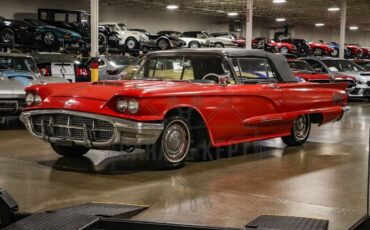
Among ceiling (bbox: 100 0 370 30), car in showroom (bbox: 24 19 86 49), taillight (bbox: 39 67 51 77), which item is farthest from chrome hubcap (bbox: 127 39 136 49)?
taillight (bbox: 39 67 51 77)

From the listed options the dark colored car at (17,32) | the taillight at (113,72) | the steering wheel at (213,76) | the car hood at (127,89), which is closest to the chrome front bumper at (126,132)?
the car hood at (127,89)

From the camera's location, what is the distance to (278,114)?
7359 mm

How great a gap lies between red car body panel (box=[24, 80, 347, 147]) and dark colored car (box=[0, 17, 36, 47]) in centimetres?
1059

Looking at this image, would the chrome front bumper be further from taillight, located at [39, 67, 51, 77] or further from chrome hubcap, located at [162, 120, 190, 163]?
taillight, located at [39, 67, 51, 77]

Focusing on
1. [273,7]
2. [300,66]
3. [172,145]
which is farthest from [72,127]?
[273,7]

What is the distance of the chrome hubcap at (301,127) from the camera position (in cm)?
817

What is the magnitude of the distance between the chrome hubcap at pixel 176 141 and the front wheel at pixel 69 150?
1.39 meters

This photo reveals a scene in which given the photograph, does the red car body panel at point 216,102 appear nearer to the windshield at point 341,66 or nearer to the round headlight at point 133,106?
the round headlight at point 133,106

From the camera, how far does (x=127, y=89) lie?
583 centimetres

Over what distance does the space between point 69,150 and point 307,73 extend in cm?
1197

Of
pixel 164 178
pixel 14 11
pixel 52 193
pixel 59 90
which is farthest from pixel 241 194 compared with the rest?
pixel 14 11

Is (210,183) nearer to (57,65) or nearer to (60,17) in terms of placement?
(57,65)

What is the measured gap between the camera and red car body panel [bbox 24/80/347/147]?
581 centimetres

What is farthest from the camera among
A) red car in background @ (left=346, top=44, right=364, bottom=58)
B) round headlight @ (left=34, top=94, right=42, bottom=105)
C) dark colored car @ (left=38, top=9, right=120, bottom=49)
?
red car in background @ (left=346, top=44, right=364, bottom=58)
